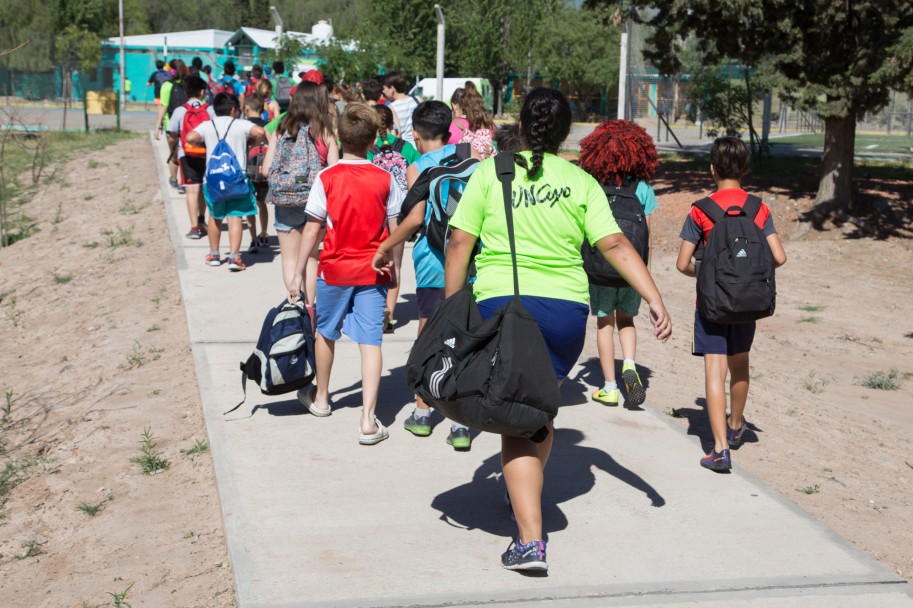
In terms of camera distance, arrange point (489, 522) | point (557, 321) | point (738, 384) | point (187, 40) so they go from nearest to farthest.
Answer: point (557, 321) < point (489, 522) < point (738, 384) < point (187, 40)

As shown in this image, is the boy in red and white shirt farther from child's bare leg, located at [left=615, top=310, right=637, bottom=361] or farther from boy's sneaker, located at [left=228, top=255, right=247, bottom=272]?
boy's sneaker, located at [left=228, top=255, right=247, bottom=272]

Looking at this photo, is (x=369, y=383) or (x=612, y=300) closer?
(x=369, y=383)

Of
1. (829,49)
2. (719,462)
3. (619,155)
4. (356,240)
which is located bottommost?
(719,462)

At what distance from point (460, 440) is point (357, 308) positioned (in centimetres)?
91

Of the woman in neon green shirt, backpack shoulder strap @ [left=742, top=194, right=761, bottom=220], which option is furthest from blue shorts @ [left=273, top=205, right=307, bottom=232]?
the woman in neon green shirt

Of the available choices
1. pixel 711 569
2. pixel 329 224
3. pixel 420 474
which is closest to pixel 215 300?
pixel 329 224

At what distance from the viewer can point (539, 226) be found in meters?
4.01

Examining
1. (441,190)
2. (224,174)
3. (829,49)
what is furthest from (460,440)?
(829,49)

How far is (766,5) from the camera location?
14078 mm

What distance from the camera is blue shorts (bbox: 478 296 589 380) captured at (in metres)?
3.96

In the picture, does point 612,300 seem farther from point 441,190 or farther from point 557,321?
point 557,321

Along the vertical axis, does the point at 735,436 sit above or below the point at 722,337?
below

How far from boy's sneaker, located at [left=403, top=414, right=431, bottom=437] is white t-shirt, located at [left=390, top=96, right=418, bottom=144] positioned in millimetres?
4334

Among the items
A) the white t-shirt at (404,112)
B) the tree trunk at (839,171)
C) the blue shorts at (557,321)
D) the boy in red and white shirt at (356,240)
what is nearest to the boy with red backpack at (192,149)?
the white t-shirt at (404,112)
